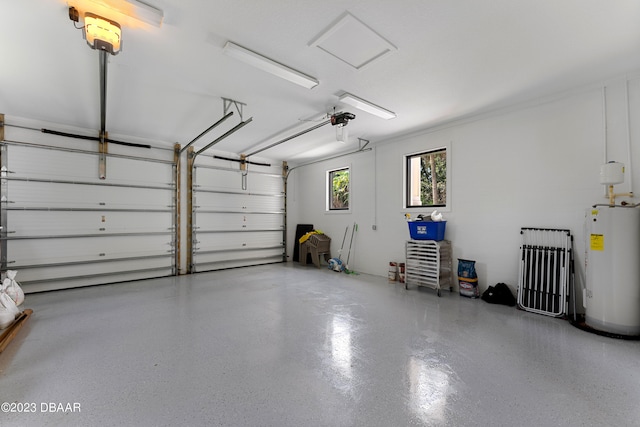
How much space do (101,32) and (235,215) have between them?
495cm

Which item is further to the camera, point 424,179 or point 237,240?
point 237,240

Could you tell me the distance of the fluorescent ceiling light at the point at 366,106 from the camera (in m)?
3.61

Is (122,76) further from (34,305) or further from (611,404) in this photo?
(611,404)

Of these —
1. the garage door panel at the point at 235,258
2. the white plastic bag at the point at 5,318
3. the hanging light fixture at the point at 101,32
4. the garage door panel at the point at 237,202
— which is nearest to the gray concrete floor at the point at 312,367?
the white plastic bag at the point at 5,318

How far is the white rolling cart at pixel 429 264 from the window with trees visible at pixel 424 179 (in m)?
0.91

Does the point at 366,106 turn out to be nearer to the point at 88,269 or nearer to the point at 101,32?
the point at 101,32

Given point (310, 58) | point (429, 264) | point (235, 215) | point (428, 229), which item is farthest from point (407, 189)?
point (235, 215)

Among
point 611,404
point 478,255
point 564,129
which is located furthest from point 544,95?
point 611,404

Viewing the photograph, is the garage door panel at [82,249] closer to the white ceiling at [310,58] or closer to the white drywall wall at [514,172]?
the white ceiling at [310,58]

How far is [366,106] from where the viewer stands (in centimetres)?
387

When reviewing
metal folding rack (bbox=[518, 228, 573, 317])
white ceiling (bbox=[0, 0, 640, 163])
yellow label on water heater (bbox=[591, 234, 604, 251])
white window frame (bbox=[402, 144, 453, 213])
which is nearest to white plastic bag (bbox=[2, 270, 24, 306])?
white ceiling (bbox=[0, 0, 640, 163])

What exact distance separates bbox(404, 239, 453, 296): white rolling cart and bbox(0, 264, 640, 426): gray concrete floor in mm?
626

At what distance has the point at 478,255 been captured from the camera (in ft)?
14.1

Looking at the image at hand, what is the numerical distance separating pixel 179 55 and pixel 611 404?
14.6 feet
